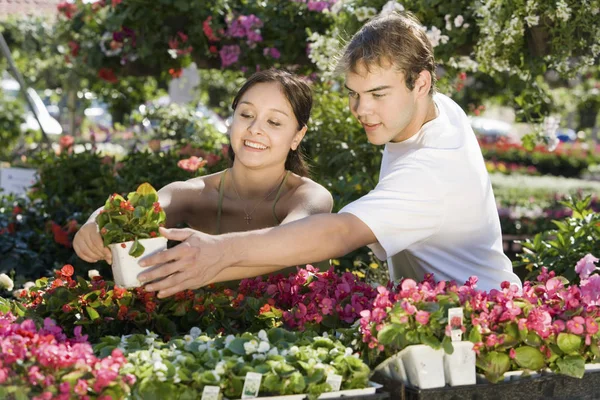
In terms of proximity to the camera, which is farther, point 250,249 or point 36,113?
point 36,113

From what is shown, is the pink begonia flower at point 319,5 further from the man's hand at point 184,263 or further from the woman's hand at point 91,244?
the man's hand at point 184,263

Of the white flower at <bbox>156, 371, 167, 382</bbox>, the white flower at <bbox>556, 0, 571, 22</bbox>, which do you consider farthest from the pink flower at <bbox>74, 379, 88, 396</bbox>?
the white flower at <bbox>556, 0, 571, 22</bbox>

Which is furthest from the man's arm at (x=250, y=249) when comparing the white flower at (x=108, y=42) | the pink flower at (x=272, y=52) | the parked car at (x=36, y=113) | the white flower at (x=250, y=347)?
the parked car at (x=36, y=113)

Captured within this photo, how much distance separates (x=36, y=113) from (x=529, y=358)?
4906mm

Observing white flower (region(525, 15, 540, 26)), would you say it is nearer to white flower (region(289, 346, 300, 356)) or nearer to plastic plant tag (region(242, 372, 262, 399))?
white flower (region(289, 346, 300, 356))

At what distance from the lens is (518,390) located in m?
1.83

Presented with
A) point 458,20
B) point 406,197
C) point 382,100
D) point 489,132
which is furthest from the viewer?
point 489,132

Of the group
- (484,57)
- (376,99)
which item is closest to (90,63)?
(484,57)

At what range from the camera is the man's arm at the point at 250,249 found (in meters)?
1.85

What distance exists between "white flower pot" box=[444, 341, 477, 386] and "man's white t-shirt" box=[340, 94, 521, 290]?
0.41m

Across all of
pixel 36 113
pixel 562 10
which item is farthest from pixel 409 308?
pixel 36 113

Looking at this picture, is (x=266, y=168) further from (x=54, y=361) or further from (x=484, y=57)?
(x=484, y=57)

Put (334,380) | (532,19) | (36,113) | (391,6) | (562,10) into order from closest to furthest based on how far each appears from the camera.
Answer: (334,380) < (562,10) < (532,19) < (391,6) < (36,113)

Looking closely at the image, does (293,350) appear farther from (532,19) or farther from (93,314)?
(532,19)
